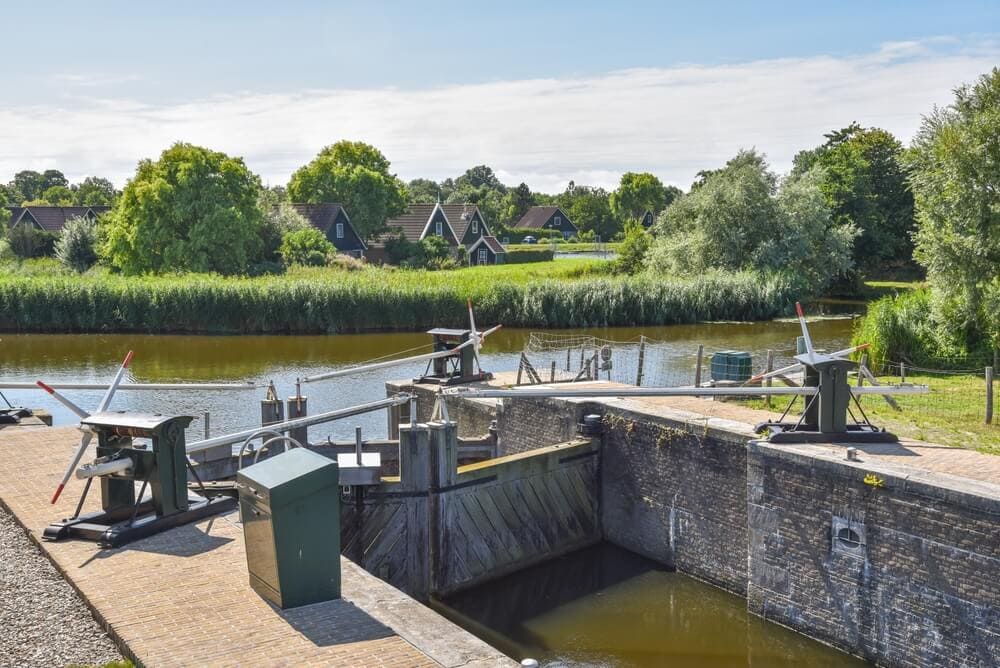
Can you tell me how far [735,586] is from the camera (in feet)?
46.9

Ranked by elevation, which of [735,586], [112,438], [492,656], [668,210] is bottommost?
[735,586]

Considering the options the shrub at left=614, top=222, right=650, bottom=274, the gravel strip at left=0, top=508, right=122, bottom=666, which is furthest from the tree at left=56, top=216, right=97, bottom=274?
the gravel strip at left=0, top=508, right=122, bottom=666

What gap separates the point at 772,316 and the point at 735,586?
29187mm

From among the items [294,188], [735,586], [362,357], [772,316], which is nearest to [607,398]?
[735,586]

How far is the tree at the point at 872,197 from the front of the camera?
188ft

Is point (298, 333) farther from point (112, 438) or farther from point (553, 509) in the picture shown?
point (112, 438)

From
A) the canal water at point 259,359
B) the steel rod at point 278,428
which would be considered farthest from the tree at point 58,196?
the steel rod at point 278,428

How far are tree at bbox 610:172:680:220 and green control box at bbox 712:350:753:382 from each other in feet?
270

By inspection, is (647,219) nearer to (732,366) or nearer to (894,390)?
(732,366)

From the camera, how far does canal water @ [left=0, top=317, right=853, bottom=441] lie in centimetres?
2367

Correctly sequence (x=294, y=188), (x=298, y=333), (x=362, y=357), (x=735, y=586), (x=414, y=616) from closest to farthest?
1. (x=414, y=616)
2. (x=735, y=586)
3. (x=362, y=357)
4. (x=298, y=333)
5. (x=294, y=188)

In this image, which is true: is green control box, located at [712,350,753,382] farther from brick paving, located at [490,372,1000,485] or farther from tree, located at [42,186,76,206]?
tree, located at [42,186,76,206]

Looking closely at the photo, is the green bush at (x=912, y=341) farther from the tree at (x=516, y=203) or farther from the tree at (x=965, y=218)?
the tree at (x=516, y=203)

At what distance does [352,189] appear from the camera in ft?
229
